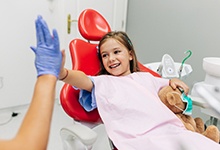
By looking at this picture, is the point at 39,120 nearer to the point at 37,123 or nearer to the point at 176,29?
the point at 37,123

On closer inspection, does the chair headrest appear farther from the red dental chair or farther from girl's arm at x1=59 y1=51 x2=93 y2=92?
girl's arm at x1=59 y1=51 x2=93 y2=92

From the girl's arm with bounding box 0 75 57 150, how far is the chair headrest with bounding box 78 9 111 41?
82cm

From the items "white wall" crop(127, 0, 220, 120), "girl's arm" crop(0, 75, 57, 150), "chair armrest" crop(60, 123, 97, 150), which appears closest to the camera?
"girl's arm" crop(0, 75, 57, 150)

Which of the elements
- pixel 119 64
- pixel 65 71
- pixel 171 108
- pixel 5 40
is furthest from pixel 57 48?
pixel 5 40

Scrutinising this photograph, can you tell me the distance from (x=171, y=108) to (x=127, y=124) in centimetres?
28

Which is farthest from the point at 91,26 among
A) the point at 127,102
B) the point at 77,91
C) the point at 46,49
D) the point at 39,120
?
the point at 39,120

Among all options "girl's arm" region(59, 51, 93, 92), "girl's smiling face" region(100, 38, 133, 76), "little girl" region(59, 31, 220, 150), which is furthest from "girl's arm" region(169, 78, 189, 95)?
"girl's arm" region(59, 51, 93, 92)

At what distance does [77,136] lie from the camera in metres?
0.98

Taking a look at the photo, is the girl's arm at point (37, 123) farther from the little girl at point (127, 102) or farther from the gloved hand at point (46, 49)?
the little girl at point (127, 102)

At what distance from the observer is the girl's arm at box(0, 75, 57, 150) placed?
503 millimetres

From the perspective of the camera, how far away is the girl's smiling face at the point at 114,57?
4.29 feet

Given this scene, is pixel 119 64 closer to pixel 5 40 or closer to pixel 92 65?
pixel 92 65

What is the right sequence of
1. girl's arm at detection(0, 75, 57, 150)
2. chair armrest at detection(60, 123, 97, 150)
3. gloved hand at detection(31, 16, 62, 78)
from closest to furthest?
girl's arm at detection(0, 75, 57, 150) < gloved hand at detection(31, 16, 62, 78) < chair armrest at detection(60, 123, 97, 150)

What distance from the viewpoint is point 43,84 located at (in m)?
0.60
